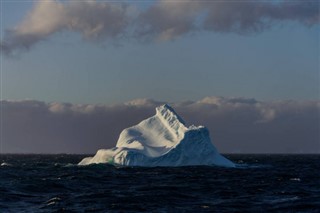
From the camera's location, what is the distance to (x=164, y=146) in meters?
74.7

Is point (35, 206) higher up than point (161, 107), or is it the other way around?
point (161, 107)

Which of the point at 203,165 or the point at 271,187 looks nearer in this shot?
the point at 271,187

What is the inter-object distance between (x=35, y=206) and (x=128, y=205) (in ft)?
18.4

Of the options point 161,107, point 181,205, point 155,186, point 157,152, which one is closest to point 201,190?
point 155,186

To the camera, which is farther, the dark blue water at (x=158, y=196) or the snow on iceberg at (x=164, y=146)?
the snow on iceberg at (x=164, y=146)

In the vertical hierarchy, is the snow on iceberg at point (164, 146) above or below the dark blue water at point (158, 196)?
above

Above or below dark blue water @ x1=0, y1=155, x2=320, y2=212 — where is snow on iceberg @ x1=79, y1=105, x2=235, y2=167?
above

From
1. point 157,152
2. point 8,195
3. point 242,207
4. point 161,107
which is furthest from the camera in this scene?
point 161,107

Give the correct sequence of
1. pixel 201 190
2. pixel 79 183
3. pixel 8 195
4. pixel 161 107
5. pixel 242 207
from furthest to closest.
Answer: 1. pixel 161 107
2. pixel 79 183
3. pixel 201 190
4. pixel 8 195
5. pixel 242 207

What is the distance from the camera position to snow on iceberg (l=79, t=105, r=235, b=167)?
7244 centimetres

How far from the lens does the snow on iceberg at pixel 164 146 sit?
238ft

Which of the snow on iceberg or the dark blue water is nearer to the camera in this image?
the dark blue water

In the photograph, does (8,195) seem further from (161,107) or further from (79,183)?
(161,107)

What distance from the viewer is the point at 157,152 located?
241 feet
